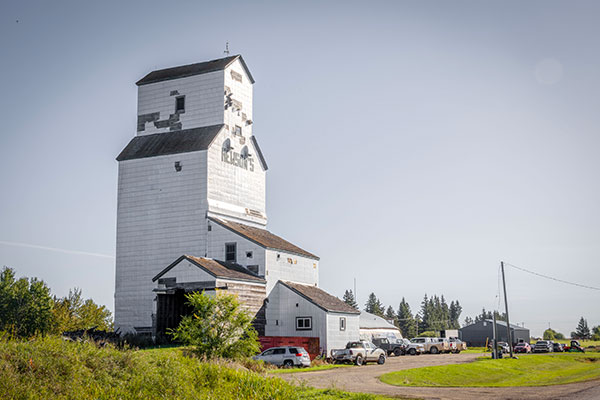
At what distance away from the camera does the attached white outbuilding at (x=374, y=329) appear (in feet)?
206

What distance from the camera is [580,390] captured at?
26656mm

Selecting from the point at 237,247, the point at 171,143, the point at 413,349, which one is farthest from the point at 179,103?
the point at 413,349

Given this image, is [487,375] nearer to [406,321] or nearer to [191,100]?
[191,100]

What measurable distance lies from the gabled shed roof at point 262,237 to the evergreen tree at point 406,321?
101520 mm

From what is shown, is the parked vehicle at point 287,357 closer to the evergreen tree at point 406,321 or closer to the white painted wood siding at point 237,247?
the white painted wood siding at point 237,247

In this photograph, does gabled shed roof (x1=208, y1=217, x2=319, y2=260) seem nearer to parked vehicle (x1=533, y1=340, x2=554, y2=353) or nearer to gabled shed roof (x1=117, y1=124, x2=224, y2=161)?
gabled shed roof (x1=117, y1=124, x2=224, y2=161)

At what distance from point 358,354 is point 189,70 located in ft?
86.6

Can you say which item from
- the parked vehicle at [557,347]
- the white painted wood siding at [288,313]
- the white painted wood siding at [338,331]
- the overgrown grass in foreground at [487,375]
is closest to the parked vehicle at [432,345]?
the overgrown grass in foreground at [487,375]

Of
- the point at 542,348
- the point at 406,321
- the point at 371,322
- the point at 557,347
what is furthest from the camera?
the point at 406,321

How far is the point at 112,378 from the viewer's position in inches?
708

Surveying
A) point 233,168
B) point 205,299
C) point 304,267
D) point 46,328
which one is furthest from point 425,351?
point 46,328

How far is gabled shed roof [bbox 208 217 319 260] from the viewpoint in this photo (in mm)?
43562

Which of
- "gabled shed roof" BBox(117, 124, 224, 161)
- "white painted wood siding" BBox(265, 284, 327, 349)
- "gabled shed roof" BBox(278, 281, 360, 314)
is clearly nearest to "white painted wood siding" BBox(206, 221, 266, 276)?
"white painted wood siding" BBox(265, 284, 327, 349)

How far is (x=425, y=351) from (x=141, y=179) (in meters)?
30.4
